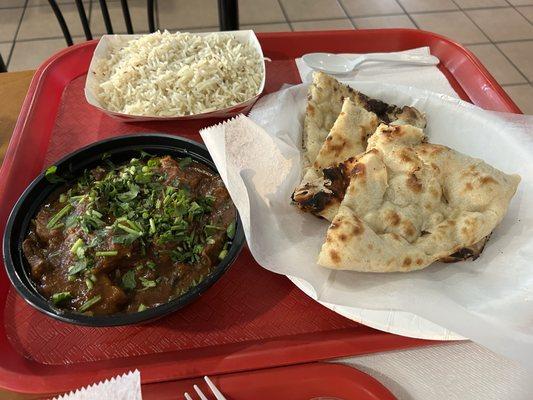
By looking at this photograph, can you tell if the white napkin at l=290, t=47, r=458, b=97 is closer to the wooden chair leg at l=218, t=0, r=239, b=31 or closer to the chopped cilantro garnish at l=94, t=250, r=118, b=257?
the wooden chair leg at l=218, t=0, r=239, b=31

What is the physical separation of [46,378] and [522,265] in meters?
1.41

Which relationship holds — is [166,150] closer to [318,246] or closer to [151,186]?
[151,186]

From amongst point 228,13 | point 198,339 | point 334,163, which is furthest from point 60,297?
point 228,13

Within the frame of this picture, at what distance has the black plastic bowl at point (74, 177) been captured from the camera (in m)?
1.24

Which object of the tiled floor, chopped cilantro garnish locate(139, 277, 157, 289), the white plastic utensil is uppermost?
the white plastic utensil

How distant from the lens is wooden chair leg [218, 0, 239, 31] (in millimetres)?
2779

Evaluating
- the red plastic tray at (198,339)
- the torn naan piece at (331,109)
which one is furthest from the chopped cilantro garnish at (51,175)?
the torn naan piece at (331,109)

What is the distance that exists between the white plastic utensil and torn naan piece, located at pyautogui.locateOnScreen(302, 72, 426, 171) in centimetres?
43

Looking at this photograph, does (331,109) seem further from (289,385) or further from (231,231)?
(289,385)

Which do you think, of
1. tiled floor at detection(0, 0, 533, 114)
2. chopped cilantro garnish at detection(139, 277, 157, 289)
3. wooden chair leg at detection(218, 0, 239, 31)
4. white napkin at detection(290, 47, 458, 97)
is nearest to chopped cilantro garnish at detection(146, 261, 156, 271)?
chopped cilantro garnish at detection(139, 277, 157, 289)

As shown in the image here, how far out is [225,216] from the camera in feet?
5.11

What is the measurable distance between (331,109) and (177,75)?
758mm

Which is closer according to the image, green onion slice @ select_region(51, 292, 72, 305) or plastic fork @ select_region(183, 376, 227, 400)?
plastic fork @ select_region(183, 376, 227, 400)

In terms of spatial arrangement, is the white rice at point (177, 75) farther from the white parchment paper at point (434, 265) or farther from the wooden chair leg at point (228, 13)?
the wooden chair leg at point (228, 13)
